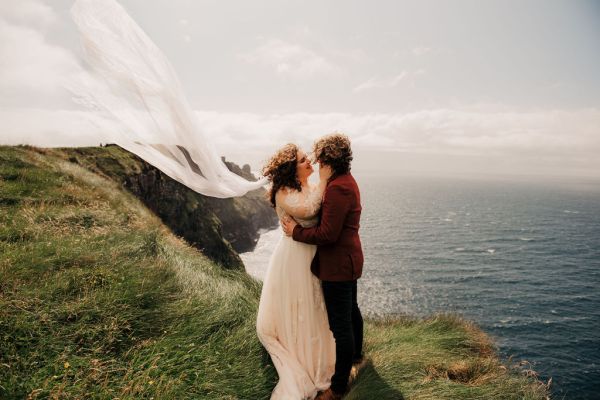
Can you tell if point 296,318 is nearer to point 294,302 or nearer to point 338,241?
point 294,302

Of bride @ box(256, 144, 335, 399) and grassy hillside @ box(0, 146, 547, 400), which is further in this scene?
bride @ box(256, 144, 335, 399)

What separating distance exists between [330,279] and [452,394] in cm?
207

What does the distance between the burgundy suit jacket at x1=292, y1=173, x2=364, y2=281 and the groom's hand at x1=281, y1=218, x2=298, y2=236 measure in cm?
8

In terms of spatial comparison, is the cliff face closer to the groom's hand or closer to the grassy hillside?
the grassy hillside

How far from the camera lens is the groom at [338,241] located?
4.01 metres

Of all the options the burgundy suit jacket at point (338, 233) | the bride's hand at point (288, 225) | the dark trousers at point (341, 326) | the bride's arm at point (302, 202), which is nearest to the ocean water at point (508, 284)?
Result: the dark trousers at point (341, 326)

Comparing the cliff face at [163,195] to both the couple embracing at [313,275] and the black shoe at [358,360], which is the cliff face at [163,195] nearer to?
the couple embracing at [313,275]

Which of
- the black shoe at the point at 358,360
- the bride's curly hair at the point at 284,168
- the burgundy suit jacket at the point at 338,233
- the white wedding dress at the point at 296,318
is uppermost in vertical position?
the bride's curly hair at the point at 284,168

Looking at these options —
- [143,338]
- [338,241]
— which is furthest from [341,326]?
[143,338]

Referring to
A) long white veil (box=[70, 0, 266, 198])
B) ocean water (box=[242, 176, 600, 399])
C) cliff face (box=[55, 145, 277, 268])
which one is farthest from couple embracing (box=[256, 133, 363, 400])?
cliff face (box=[55, 145, 277, 268])

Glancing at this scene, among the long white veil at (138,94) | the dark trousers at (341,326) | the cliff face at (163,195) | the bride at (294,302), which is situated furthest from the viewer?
the cliff face at (163,195)

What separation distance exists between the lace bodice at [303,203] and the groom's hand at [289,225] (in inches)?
2.7

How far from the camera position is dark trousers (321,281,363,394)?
13.9 feet

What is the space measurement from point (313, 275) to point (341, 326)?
2.56ft
